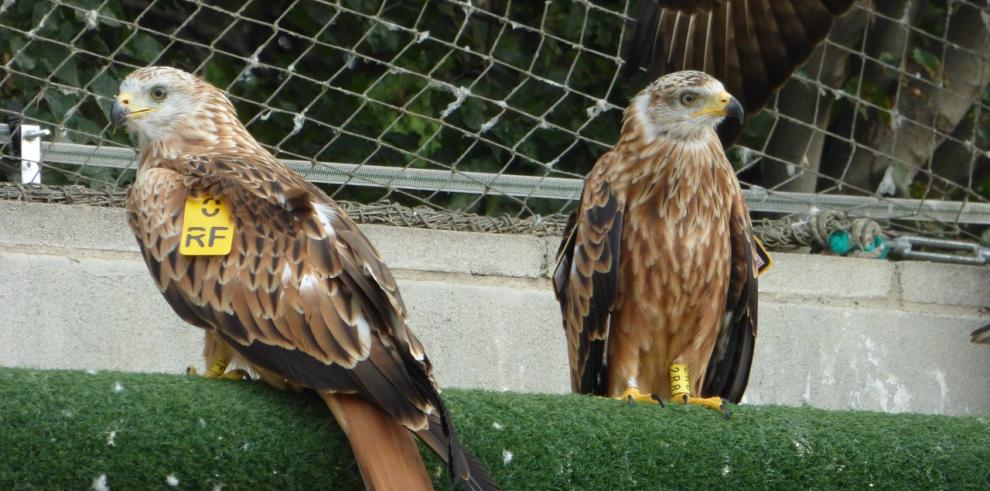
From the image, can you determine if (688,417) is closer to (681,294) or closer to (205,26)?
(681,294)

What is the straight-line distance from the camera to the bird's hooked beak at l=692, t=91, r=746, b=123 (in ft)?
13.6

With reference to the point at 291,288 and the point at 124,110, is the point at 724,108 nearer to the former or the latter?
the point at 291,288

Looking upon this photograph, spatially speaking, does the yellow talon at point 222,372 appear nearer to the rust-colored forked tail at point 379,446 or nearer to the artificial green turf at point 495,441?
the artificial green turf at point 495,441

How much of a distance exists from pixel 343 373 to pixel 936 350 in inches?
131

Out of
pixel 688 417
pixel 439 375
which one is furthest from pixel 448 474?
pixel 439 375

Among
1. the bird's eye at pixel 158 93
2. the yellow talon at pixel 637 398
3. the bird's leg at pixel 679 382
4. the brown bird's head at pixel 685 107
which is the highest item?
the brown bird's head at pixel 685 107

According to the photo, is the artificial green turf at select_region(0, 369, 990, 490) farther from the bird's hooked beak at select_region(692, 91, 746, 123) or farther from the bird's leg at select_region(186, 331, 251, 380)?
the bird's hooked beak at select_region(692, 91, 746, 123)

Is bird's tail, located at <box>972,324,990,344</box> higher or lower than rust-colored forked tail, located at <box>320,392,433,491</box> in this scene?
lower

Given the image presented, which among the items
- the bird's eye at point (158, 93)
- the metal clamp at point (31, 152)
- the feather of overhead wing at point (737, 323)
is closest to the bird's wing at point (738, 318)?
the feather of overhead wing at point (737, 323)

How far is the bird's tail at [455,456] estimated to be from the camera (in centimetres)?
306

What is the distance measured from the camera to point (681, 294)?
13.8ft

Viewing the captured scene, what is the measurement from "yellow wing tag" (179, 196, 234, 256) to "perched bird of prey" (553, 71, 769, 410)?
113cm

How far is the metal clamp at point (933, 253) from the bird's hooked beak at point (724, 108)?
6.68 feet

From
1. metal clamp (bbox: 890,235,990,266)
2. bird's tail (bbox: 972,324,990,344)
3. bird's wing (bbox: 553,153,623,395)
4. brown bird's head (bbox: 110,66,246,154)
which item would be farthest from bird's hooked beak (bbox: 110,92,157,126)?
metal clamp (bbox: 890,235,990,266)
